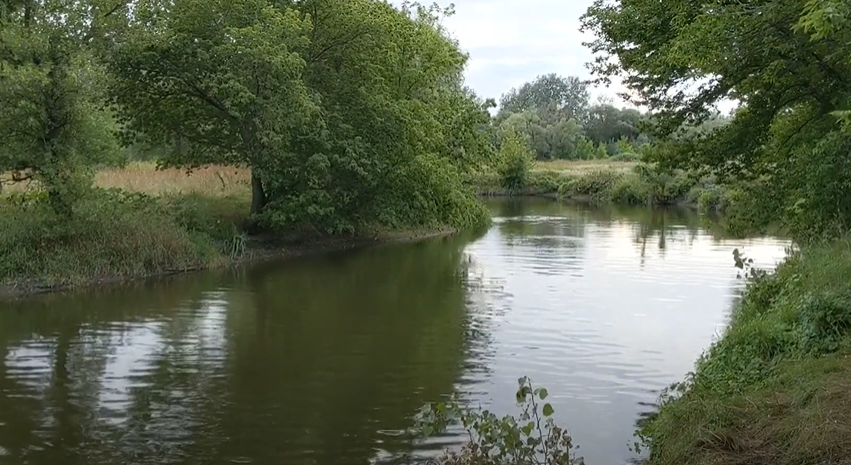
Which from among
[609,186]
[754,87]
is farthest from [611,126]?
[754,87]

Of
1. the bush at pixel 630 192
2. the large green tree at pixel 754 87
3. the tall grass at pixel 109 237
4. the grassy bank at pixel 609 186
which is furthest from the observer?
the bush at pixel 630 192

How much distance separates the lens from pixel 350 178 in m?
27.7

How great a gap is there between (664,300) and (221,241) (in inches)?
525

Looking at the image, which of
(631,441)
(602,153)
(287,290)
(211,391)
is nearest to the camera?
(631,441)

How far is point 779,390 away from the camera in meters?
7.75

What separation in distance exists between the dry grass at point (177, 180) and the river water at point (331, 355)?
6.19 meters

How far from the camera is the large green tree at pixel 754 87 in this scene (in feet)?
41.0

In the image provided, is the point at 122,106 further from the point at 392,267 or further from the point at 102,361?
the point at 102,361

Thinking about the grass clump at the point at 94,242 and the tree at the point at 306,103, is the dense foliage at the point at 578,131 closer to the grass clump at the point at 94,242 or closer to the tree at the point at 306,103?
the tree at the point at 306,103

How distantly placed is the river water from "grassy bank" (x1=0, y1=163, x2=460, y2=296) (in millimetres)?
910

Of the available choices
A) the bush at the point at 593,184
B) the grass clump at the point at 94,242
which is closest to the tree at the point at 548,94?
the bush at the point at 593,184

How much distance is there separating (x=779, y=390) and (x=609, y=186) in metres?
58.1

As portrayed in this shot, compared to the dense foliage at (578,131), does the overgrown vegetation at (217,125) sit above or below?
below

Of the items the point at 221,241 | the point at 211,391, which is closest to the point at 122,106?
the point at 221,241
